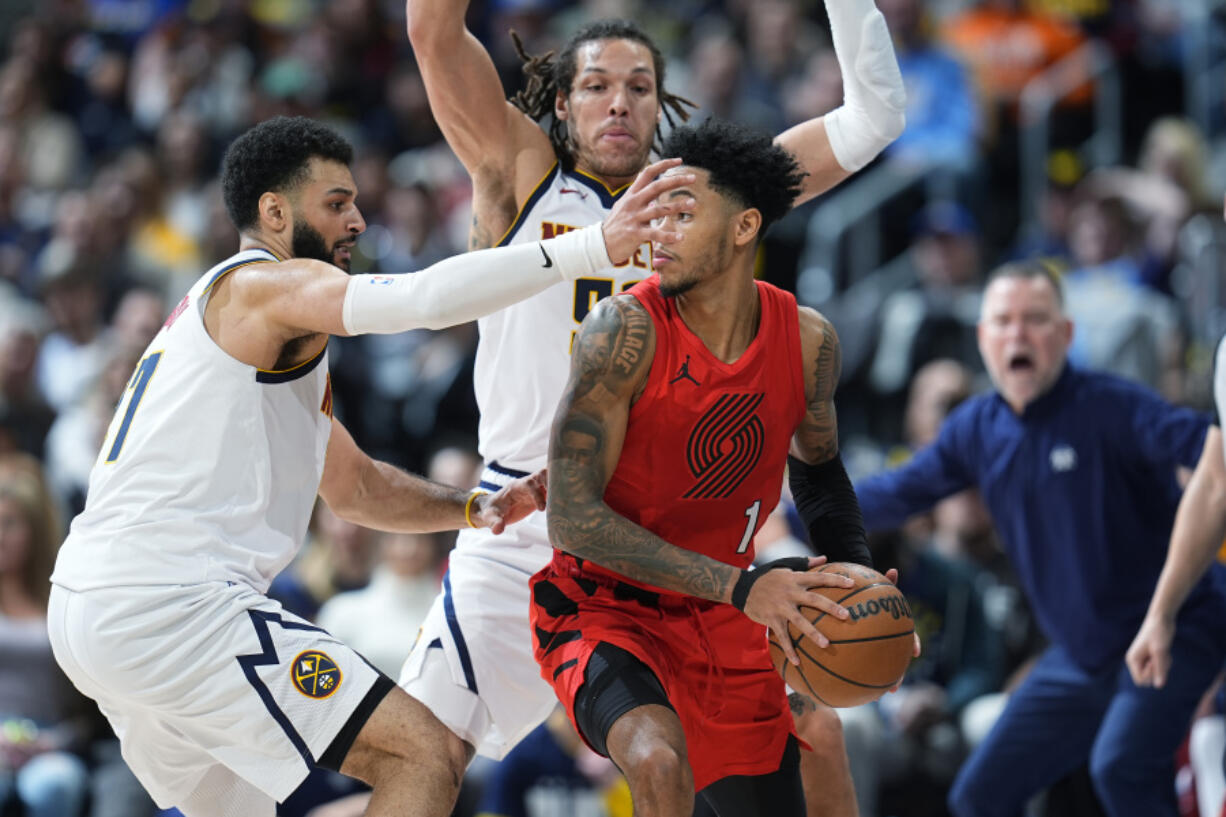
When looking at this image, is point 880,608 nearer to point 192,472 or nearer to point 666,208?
point 666,208

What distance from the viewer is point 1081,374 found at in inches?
254

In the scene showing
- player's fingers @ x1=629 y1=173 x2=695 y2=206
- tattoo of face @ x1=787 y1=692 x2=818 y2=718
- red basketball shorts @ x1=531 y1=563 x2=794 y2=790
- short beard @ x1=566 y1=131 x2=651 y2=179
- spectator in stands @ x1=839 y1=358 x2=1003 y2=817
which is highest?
short beard @ x1=566 y1=131 x2=651 y2=179

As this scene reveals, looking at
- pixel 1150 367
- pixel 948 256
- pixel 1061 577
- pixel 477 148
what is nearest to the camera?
pixel 477 148

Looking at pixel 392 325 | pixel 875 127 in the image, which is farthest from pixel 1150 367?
pixel 392 325

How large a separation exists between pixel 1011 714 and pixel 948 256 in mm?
3886

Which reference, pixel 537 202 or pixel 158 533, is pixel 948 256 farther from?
pixel 158 533

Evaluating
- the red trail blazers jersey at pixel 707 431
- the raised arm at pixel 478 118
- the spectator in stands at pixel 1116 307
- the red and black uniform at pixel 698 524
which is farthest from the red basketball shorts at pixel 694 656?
the spectator in stands at pixel 1116 307

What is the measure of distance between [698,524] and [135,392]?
5.51 feet

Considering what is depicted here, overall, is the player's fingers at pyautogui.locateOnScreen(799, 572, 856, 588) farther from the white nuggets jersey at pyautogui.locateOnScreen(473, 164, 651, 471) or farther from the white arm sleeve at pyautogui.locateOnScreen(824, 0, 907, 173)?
the white arm sleeve at pyautogui.locateOnScreen(824, 0, 907, 173)

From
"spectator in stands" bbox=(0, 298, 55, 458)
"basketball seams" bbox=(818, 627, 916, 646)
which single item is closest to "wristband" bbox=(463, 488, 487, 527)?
"basketball seams" bbox=(818, 627, 916, 646)

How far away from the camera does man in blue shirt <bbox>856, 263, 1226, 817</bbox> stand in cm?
614

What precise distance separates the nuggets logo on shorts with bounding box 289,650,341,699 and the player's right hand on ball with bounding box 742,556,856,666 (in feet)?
3.83

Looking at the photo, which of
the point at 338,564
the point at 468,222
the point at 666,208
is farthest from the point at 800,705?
the point at 468,222

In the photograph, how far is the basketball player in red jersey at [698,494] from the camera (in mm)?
4199
